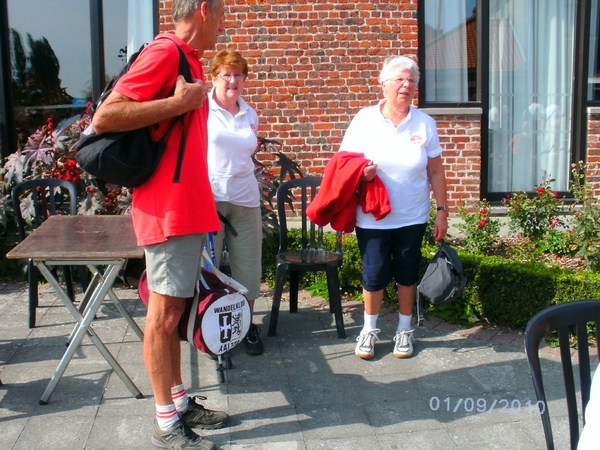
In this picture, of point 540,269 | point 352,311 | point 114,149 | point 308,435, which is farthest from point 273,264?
point 114,149

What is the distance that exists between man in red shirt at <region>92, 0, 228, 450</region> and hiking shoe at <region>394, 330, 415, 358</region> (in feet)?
5.15

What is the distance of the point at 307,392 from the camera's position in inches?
150

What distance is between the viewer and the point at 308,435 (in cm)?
334

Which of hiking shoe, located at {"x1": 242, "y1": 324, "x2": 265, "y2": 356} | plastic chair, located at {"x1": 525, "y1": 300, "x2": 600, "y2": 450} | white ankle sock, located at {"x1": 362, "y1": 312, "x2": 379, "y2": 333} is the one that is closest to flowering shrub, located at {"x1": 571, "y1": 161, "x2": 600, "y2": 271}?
white ankle sock, located at {"x1": 362, "y1": 312, "x2": 379, "y2": 333}

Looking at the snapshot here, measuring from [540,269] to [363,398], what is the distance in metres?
1.77

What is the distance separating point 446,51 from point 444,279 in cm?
385

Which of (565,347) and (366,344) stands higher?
(565,347)

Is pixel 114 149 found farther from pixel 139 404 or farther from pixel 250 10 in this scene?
pixel 250 10

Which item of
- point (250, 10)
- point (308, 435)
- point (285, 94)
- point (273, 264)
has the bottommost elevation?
point (308, 435)

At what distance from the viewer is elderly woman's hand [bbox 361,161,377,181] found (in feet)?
13.0
